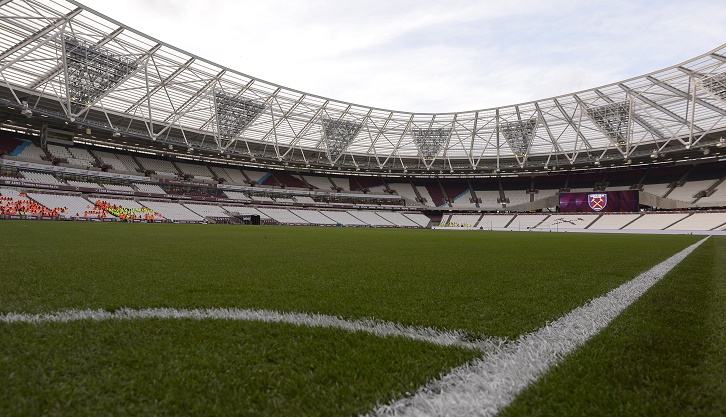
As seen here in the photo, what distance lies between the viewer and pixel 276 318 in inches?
85.6

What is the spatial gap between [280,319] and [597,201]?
51.4 meters

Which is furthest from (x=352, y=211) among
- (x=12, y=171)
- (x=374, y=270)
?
(x=374, y=270)

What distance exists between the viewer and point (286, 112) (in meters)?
37.2

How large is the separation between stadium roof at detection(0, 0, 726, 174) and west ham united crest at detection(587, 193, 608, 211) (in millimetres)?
4502

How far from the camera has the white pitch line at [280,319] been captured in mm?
1803

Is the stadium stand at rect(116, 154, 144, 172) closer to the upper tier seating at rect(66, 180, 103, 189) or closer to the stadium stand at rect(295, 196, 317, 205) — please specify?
the upper tier seating at rect(66, 180, 103, 189)

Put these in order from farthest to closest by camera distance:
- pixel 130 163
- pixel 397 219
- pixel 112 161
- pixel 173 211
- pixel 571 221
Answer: pixel 397 219, pixel 571 221, pixel 130 163, pixel 112 161, pixel 173 211

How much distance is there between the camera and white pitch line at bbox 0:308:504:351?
1.80 m

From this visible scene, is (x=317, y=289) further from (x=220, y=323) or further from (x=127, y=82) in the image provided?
(x=127, y=82)

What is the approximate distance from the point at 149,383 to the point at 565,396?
4.70 feet

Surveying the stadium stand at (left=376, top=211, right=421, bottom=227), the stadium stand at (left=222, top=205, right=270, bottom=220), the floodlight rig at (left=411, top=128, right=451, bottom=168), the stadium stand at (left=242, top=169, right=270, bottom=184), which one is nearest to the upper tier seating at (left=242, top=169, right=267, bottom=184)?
the stadium stand at (left=242, top=169, right=270, bottom=184)

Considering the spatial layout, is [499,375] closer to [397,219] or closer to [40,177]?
[40,177]

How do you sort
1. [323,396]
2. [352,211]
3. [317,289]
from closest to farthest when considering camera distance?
[323,396], [317,289], [352,211]

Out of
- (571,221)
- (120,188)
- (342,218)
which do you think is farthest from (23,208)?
(571,221)
